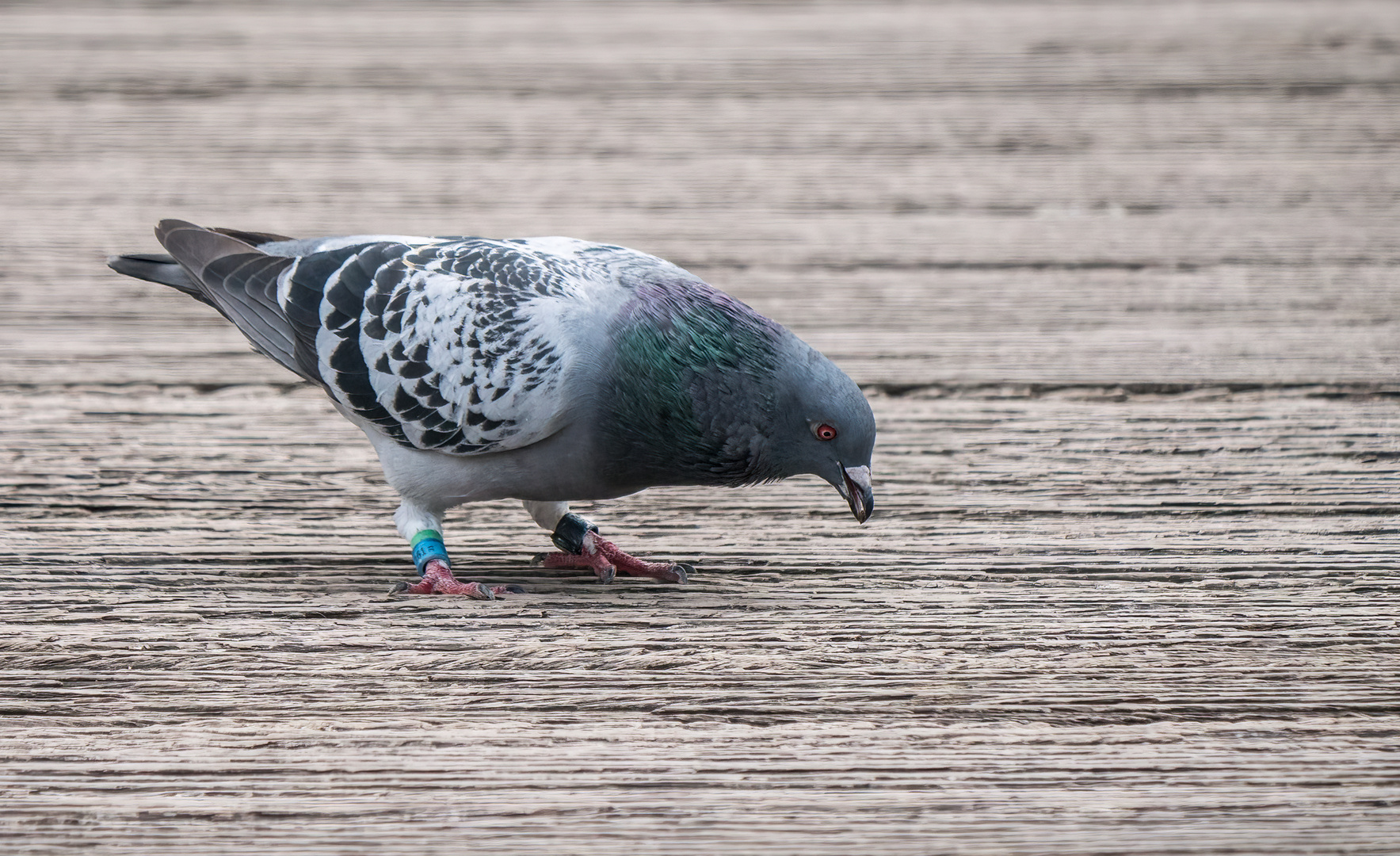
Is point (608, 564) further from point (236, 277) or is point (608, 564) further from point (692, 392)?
point (236, 277)

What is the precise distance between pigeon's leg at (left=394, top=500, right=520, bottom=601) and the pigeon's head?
0.68m

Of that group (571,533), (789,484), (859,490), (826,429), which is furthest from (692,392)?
(789,484)

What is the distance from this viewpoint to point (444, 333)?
3.05 meters

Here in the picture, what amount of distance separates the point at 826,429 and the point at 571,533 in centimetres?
70

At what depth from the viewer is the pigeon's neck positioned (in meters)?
2.82

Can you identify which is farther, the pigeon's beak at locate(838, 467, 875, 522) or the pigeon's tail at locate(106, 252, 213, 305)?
the pigeon's tail at locate(106, 252, 213, 305)

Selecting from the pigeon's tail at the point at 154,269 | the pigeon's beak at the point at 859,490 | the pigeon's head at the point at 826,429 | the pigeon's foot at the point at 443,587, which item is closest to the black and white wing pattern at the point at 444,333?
the pigeon's foot at the point at 443,587

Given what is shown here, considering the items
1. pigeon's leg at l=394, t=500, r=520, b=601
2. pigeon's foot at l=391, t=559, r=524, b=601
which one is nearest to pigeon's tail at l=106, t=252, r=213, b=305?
pigeon's leg at l=394, t=500, r=520, b=601

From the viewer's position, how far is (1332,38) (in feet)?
22.1

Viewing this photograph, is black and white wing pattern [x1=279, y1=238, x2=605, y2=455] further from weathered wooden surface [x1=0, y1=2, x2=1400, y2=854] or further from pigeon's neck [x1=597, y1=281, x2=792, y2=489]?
weathered wooden surface [x1=0, y1=2, x2=1400, y2=854]

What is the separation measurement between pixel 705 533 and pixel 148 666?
4.19ft

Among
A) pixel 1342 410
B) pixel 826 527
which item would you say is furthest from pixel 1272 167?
pixel 826 527

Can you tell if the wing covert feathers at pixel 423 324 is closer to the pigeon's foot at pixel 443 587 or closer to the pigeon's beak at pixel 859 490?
the pigeon's foot at pixel 443 587

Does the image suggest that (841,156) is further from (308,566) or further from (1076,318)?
(308,566)
